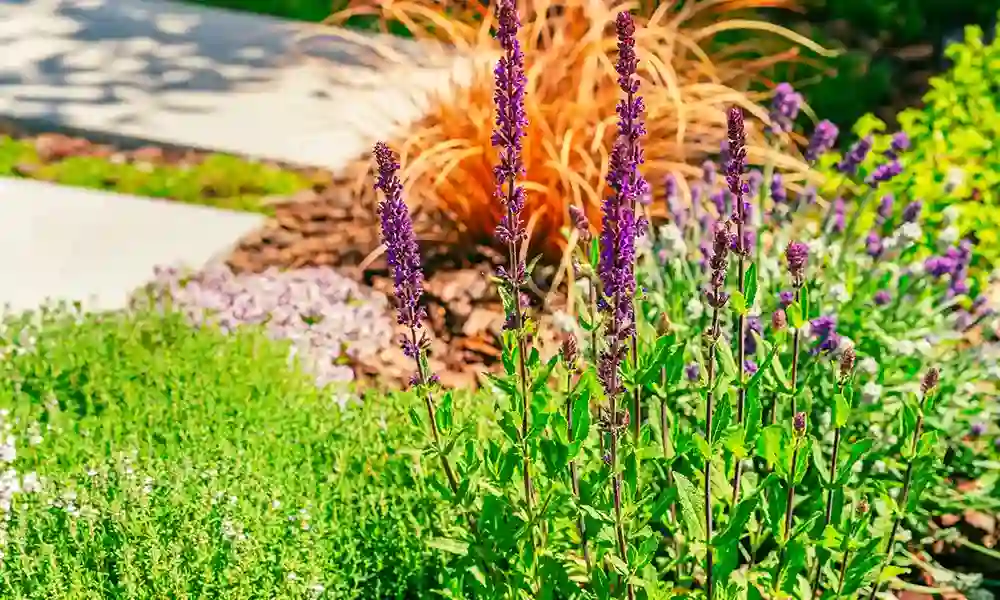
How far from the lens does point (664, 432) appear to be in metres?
2.55

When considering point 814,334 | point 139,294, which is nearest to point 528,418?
point 814,334

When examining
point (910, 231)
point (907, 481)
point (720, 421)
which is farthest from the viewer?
point (910, 231)

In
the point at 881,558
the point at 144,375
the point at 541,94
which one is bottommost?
the point at 144,375

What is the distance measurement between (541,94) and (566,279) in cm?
81

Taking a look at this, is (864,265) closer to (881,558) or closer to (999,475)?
(999,475)

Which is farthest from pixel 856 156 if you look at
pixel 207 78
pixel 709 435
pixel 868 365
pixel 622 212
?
pixel 207 78

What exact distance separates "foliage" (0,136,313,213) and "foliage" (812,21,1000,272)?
8.58 ft

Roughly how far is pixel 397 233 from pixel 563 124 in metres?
2.48

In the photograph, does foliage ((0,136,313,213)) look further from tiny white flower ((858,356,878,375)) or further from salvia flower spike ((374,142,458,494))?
salvia flower spike ((374,142,458,494))

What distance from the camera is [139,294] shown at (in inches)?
171

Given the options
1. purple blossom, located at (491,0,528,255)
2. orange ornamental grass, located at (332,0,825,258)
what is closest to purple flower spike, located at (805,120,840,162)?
orange ornamental grass, located at (332,0,825,258)

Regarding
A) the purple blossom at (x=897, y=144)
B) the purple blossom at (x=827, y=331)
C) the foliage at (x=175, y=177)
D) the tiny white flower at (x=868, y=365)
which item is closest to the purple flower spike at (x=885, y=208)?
the purple blossom at (x=897, y=144)

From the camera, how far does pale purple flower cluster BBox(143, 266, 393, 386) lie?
3.99 meters

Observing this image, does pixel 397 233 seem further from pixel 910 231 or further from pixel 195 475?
pixel 910 231
